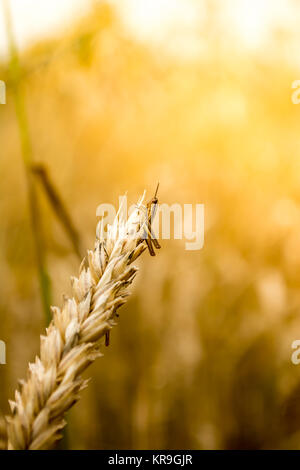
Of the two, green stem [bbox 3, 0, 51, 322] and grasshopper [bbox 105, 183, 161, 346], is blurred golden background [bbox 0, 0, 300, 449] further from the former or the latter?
grasshopper [bbox 105, 183, 161, 346]

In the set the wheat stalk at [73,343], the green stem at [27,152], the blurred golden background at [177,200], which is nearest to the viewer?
the wheat stalk at [73,343]
